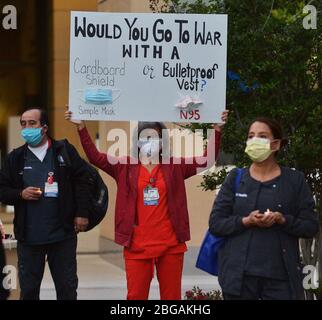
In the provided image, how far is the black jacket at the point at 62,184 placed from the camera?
24.5 ft

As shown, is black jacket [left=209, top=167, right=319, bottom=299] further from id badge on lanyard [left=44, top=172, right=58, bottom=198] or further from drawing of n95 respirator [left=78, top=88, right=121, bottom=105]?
id badge on lanyard [left=44, top=172, right=58, bottom=198]

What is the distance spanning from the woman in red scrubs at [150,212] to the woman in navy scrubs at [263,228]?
2.80 feet

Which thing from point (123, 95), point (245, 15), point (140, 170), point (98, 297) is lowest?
point (98, 297)

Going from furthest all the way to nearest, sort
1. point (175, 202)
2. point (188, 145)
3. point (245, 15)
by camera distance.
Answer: point (188, 145) → point (245, 15) → point (175, 202)

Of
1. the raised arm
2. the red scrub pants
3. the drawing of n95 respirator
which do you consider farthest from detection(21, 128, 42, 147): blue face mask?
the red scrub pants

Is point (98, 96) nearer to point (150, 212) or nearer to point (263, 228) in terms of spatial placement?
point (150, 212)

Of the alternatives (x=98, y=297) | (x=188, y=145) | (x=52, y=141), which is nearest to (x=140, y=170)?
(x=52, y=141)

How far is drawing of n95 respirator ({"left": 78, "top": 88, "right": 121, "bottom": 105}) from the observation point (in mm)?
7184

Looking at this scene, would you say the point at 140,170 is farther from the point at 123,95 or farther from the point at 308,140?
the point at 308,140

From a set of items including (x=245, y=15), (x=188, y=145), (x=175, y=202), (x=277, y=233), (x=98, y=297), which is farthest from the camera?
(x=188, y=145)

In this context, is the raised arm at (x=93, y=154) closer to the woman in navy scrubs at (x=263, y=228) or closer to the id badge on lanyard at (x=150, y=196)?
the id badge on lanyard at (x=150, y=196)

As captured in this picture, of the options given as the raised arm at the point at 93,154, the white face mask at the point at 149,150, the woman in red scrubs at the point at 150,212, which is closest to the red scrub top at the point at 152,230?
the woman in red scrubs at the point at 150,212

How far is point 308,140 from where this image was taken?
7547 millimetres

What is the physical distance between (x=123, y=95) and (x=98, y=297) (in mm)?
3670
